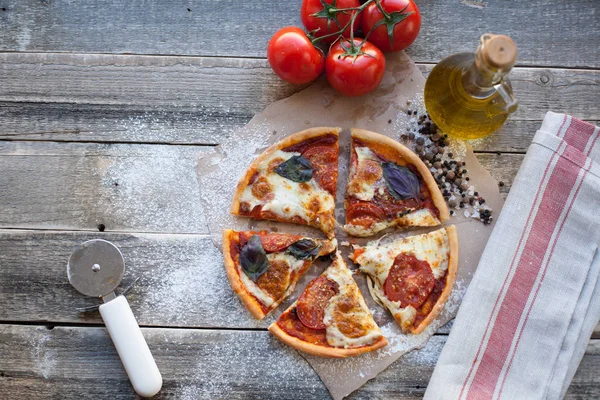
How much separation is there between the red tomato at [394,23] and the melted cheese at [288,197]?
73 cm

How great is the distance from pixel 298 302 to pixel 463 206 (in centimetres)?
98

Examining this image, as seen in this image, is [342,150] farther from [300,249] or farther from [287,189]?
[300,249]

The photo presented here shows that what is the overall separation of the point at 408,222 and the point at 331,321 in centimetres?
63

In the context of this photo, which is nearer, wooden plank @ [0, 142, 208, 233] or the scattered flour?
the scattered flour

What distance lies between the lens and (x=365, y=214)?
2883 millimetres

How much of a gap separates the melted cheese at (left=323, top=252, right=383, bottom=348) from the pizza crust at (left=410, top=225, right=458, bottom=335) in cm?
21

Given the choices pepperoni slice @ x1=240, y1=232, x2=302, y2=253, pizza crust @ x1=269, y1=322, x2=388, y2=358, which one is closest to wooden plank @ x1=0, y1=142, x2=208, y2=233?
pepperoni slice @ x1=240, y1=232, x2=302, y2=253

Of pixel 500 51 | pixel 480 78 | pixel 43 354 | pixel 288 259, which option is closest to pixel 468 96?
pixel 480 78

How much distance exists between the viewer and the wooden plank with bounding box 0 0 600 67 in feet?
9.95

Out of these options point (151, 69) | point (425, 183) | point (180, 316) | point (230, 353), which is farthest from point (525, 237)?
point (151, 69)

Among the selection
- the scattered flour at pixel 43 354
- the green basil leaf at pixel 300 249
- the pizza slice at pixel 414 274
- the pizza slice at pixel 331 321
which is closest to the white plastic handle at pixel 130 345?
the scattered flour at pixel 43 354

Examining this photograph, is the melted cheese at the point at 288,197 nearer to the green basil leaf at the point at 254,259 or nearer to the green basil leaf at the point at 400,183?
the green basil leaf at the point at 254,259

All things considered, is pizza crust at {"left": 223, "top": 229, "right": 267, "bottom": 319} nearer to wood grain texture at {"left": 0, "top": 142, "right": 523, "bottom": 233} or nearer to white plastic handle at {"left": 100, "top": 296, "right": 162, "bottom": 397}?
wood grain texture at {"left": 0, "top": 142, "right": 523, "bottom": 233}

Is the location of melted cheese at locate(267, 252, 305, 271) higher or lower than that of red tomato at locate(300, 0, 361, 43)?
lower
